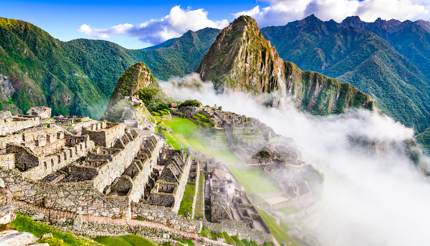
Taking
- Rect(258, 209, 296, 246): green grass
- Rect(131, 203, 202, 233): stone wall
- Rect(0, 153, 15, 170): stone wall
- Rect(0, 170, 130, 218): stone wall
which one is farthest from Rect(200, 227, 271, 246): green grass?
Rect(0, 153, 15, 170): stone wall

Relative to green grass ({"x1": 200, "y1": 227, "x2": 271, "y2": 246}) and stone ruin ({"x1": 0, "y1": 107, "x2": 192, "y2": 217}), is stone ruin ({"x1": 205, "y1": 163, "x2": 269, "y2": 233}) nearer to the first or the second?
green grass ({"x1": 200, "y1": 227, "x2": 271, "y2": 246})

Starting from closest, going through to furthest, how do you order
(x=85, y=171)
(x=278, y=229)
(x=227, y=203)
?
(x=85, y=171), (x=227, y=203), (x=278, y=229)

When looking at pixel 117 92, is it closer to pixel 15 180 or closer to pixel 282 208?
pixel 282 208

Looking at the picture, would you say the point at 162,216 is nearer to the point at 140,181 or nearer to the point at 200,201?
the point at 140,181

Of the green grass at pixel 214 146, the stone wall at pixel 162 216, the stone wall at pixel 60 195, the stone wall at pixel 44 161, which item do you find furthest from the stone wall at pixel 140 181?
the green grass at pixel 214 146

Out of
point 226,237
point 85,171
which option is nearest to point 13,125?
point 85,171

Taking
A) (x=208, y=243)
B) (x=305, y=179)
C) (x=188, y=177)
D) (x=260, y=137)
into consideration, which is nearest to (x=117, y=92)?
(x=260, y=137)
